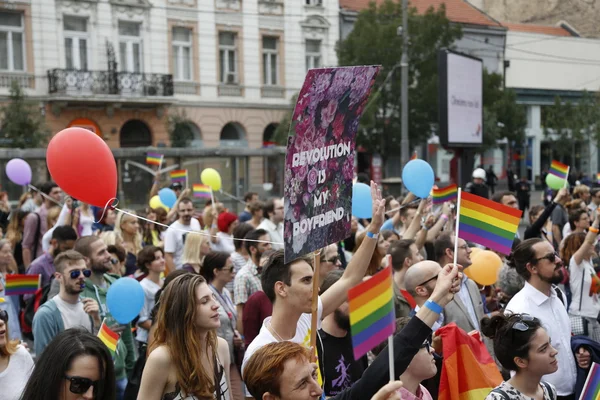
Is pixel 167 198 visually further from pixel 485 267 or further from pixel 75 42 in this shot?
pixel 75 42

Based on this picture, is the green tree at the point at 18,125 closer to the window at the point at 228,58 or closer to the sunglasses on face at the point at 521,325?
the window at the point at 228,58

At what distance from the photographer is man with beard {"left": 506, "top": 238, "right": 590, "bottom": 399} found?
4.95 meters

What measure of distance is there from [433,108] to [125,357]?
87.2 ft

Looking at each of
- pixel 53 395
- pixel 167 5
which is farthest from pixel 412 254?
pixel 167 5

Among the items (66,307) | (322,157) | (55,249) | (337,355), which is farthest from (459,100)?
(322,157)

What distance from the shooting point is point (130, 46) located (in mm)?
30422

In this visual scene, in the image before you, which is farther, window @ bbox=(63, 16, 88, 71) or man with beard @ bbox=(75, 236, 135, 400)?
window @ bbox=(63, 16, 88, 71)

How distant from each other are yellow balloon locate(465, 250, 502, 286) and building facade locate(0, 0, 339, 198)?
23.9 meters

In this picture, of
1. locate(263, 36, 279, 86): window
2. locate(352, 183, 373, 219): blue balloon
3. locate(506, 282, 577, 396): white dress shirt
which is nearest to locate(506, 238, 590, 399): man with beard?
locate(506, 282, 577, 396): white dress shirt

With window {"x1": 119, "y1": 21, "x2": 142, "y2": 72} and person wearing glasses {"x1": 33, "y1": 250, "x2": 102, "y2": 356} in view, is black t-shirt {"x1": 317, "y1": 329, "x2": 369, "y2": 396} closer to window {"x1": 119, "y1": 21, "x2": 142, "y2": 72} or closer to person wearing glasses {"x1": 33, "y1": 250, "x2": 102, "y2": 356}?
person wearing glasses {"x1": 33, "y1": 250, "x2": 102, "y2": 356}

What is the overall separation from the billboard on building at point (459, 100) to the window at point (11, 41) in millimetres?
16081

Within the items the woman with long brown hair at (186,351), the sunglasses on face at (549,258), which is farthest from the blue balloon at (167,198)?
the woman with long brown hair at (186,351)

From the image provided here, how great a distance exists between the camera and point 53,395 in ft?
9.75

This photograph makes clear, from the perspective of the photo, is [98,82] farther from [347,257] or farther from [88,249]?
[88,249]
